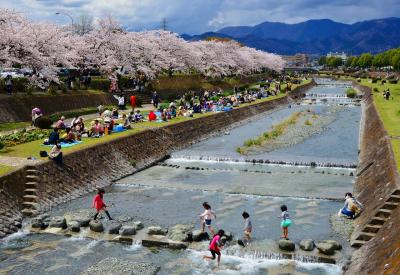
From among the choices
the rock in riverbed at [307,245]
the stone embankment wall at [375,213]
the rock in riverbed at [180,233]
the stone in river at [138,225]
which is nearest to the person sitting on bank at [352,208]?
the stone embankment wall at [375,213]

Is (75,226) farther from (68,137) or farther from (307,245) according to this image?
(68,137)

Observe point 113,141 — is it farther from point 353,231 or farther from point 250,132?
point 250,132

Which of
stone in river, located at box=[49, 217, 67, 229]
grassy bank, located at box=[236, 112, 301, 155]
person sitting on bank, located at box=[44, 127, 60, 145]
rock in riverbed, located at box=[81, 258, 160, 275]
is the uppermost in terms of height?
person sitting on bank, located at box=[44, 127, 60, 145]

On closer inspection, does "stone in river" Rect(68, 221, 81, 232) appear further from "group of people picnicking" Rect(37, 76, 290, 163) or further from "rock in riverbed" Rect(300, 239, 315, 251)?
"rock in riverbed" Rect(300, 239, 315, 251)

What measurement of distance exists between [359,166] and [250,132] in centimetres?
2147

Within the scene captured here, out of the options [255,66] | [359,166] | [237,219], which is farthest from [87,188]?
[255,66]

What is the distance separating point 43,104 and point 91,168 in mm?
19420

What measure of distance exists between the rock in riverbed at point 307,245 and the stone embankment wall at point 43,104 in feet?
100

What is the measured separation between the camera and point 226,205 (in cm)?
2638

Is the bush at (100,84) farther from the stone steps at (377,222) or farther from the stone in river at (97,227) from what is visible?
the stone steps at (377,222)

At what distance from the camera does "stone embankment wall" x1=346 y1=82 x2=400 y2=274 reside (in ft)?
50.2

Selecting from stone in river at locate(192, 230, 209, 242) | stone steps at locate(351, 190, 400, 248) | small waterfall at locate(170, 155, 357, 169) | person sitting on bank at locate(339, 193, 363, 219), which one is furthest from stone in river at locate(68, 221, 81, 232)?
small waterfall at locate(170, 155, 357, 169)

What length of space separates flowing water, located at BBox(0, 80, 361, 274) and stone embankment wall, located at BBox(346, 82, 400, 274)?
3.49 ft

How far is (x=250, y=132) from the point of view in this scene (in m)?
55.2
